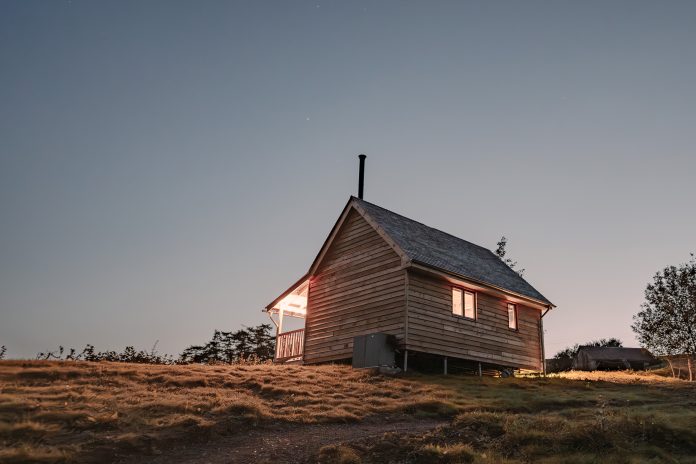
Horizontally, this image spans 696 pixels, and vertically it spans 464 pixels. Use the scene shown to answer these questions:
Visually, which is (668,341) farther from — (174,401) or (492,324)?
(174,401)

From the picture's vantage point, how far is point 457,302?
26.6m

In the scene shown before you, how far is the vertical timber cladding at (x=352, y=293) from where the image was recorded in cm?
2481

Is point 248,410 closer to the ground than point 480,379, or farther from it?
closer to the ground

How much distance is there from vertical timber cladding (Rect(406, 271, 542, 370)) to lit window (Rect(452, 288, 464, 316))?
393 mm

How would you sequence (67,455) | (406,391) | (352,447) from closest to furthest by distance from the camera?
(67,455) < (352,447) < (406,391)

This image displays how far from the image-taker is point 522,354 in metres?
29.3

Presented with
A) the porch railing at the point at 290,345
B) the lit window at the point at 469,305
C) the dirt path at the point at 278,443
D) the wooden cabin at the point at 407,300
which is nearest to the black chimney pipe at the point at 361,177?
the wooden cabin at the point at 407,300

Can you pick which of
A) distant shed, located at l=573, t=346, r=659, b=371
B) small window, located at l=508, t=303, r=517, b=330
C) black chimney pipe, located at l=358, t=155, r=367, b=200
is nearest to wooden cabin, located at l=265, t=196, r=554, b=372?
small window, located at l=508, t=303, r=517, b=330

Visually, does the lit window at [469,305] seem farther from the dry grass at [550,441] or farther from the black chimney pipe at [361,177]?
the dry grass at [550,441]

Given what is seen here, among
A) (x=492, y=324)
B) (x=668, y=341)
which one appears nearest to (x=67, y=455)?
(x=492, y=324)

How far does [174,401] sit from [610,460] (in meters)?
9.87

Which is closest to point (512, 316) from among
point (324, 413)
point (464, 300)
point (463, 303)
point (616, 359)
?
point (464, 300)

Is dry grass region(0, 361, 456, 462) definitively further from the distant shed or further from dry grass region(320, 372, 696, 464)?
the distant shed

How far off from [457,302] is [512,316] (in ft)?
15.7
